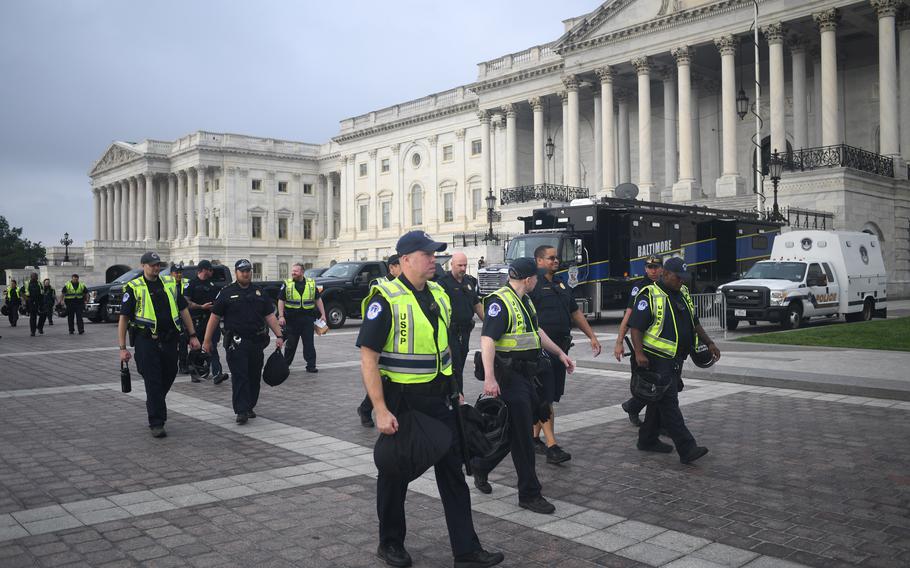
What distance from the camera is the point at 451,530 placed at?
4574 millimetres

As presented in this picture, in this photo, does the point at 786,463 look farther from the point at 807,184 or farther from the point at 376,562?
the point at 807,184

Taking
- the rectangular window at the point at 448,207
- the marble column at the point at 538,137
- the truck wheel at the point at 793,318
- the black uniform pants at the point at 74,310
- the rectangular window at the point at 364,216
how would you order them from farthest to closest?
the rectangular window at the point at 364,216, the rectangular window at the point at 448,207, the marble column at the point at 538,137, the black uniform pants at the point at 74,310, the truck wheel at the point at 793,318

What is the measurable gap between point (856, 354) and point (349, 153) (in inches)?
2660

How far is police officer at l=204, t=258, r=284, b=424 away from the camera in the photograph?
9297mm

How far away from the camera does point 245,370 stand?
9352mm

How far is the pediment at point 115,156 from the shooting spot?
9364 centimetres

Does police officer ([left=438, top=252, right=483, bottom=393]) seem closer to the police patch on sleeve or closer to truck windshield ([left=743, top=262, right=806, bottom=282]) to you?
the police patch on sleeve

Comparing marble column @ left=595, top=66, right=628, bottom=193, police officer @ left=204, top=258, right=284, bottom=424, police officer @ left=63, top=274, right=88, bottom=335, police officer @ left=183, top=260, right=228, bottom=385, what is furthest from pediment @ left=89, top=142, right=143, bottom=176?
police officer @ left=204, top=258, right=284, bottom=424

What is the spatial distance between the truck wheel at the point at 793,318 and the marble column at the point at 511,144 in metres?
36.5

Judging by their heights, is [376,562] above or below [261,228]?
below

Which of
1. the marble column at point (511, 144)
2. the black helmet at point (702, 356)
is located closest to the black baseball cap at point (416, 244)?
the black helmet at point (702, 356)

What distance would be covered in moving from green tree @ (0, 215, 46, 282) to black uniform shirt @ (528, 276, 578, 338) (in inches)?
4287

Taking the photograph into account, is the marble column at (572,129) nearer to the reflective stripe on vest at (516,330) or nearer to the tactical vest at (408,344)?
the reflective stripe on vest at (516,330)

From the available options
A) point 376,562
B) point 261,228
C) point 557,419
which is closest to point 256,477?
point 376,562
